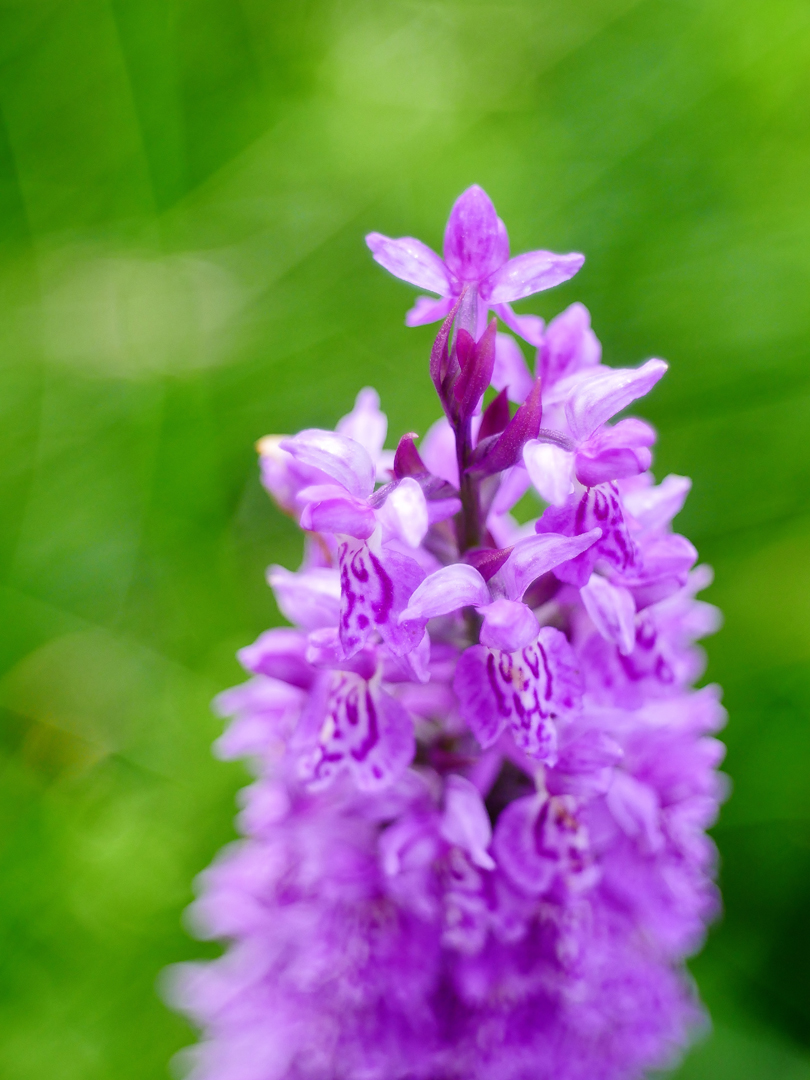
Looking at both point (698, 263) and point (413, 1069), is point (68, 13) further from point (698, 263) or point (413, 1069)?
point (413, 1069)

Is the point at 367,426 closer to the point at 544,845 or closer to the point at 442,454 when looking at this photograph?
the point at 442,454

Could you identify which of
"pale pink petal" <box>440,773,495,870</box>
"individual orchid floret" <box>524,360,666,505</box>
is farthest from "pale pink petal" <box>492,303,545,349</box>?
"pale pink petal" <box>440,773,495,870</box>

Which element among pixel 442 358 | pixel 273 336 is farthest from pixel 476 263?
pixel 273 336

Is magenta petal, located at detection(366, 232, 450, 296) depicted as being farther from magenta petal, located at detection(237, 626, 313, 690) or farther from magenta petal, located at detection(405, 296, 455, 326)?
magenta petal, located at detection(237, 626, 313, 690)

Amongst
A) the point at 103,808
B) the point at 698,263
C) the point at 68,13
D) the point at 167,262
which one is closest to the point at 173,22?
the point at 68,13

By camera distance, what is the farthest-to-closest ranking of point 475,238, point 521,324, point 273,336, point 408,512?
point 273,336 < point 521,324 < point 475,238 < point 408,512

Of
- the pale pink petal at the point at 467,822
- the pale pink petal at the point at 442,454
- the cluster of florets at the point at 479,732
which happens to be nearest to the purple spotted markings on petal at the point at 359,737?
the cluster of florets at the point at 479,732

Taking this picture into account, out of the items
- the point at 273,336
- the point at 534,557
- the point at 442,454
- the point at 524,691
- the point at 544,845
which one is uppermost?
the point at 273,336
